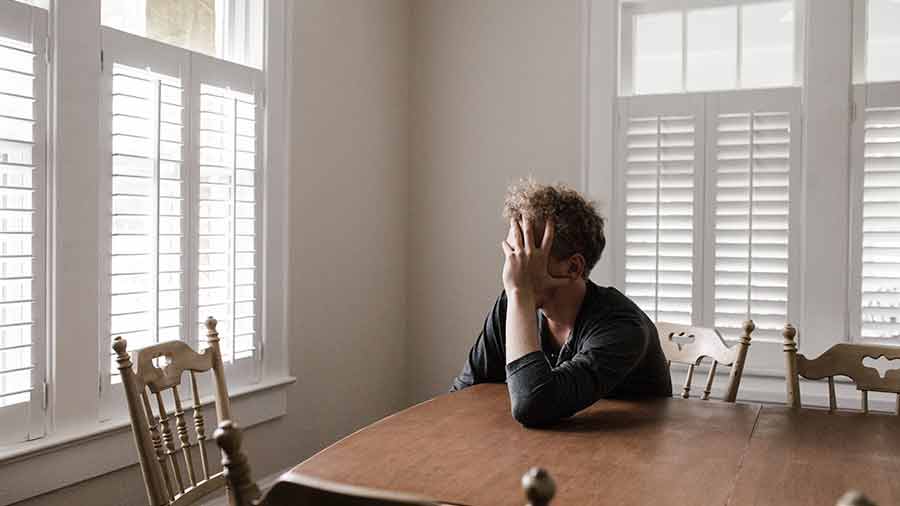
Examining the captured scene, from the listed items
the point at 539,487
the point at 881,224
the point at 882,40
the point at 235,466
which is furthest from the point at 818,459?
the point at 882,40

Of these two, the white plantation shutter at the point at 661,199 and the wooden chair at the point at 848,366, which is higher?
the white plantation shutter at the point at 661,199

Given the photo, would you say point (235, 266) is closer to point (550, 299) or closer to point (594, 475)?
point (550, 299)

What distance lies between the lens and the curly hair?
6.64 feet

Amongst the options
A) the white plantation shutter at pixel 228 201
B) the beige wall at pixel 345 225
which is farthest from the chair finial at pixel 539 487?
the beige wall at pixel 345 225

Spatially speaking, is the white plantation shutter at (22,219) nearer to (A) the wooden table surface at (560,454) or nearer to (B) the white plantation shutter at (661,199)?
(A) the wooden table surface at (560,454)

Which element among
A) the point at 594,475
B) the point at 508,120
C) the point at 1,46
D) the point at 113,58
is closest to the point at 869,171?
the point at 508,120

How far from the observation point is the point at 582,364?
1856mm

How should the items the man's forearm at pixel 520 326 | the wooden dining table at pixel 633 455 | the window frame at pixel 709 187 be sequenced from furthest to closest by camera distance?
1. the window frame at pixel 709 187
2. the man's forearm at pixel 520 326
3. the wooden dining table at pixel 633 455

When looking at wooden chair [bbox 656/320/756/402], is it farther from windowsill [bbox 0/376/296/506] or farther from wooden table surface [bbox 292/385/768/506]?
windowsill [bbox 0/376/296/506]

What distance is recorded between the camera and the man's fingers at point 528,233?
1.99 meters

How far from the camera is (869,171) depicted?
10.5 feet

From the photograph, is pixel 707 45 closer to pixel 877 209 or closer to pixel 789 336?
pixel 877 209

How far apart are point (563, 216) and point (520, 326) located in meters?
0.31

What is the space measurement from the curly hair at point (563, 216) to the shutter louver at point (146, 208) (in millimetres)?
1101
